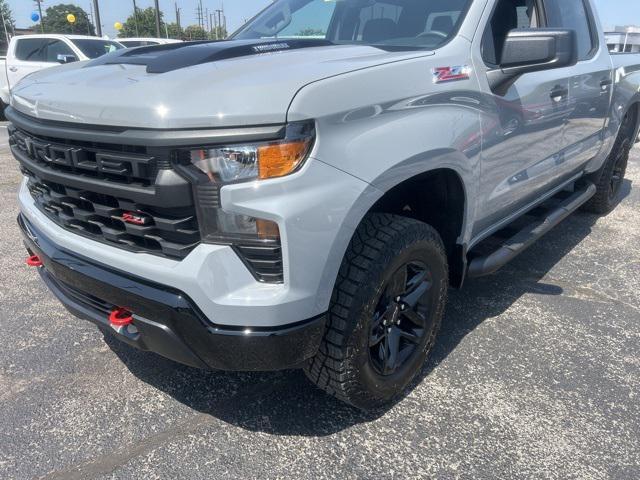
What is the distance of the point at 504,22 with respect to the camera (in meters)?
2.77

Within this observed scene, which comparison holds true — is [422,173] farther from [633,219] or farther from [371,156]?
[633,219]

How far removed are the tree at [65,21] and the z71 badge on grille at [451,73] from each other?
7561 cm

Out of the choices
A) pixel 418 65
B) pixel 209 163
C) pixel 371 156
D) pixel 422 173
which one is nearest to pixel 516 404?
pixel 422 173

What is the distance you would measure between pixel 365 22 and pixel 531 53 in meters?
0.90

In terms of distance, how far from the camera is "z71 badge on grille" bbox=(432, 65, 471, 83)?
2.15 metres

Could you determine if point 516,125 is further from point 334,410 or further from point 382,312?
point 334,410

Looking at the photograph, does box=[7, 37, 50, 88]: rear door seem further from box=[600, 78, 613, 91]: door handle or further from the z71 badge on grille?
the z71 badge on grille

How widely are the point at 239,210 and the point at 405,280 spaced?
92 cm

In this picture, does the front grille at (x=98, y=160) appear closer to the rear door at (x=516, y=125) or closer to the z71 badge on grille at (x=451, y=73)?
the z71 badge on grille at (x=451, y=73)

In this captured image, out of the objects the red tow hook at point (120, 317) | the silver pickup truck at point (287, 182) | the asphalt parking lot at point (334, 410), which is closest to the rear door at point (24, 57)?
the asphalt parking lot at point (334, 410)

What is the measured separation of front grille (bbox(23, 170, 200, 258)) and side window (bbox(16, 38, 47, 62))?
1070cm

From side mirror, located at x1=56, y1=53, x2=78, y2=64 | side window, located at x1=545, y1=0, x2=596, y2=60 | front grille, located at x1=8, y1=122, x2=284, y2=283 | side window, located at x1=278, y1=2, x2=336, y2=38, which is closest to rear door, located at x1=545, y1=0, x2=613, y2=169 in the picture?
side window, located at x1=545, y1=0, x2=596, y2=60

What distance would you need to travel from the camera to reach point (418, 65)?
2.07 meters

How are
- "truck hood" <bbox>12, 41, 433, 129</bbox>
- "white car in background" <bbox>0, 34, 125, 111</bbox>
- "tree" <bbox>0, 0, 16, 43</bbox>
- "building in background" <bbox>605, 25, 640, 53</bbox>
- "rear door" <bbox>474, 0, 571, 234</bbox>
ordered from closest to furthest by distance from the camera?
"truck hood" <bbox>12, 41, 433, 129</bbox> → "rear door" <bbox>474, 0, 571, 234</bbox> → "white car in background" <bbox>0, 34, 125, 111</bbox> → "building in background" <bbox>605, 25, 640, 53</bbox> → "tree" <bbox>0, 0, 16, 43</bbox>
